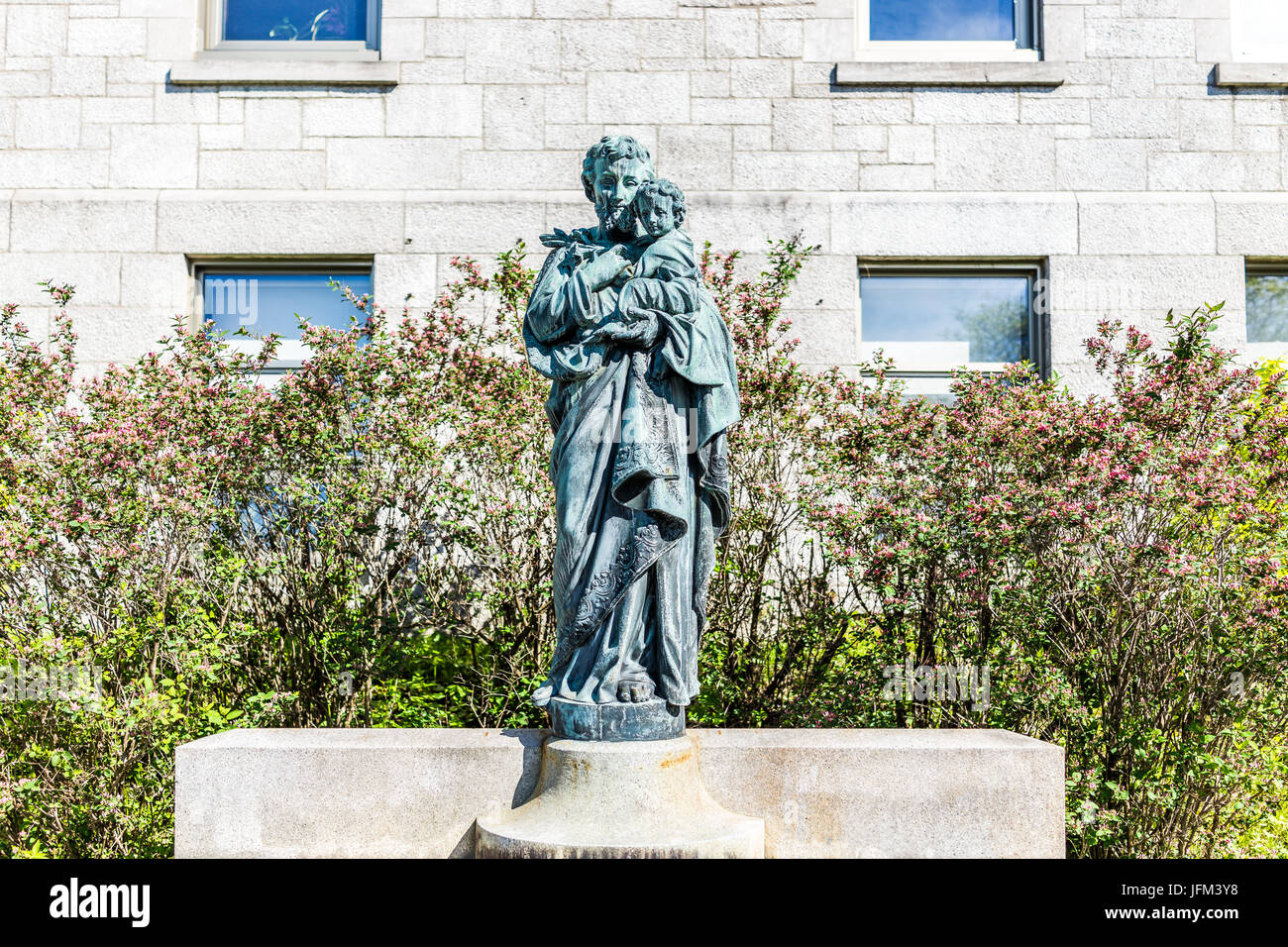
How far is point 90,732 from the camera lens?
206 inches

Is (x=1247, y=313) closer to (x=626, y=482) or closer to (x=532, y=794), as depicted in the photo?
(x=626, y=482)

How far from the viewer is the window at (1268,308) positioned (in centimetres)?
770

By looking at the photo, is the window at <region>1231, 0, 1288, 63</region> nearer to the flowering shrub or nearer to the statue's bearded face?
the flowering shrub

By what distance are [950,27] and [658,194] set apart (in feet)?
15.8

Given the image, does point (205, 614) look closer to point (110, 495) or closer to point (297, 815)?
point (110, 495)

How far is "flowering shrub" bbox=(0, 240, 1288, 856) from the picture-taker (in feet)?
17.3

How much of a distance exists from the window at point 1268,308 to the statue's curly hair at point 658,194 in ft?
17.5

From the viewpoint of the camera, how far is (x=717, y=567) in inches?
243

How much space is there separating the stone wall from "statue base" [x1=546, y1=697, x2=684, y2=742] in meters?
4.08

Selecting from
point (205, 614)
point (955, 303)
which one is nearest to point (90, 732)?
point (205, 614)

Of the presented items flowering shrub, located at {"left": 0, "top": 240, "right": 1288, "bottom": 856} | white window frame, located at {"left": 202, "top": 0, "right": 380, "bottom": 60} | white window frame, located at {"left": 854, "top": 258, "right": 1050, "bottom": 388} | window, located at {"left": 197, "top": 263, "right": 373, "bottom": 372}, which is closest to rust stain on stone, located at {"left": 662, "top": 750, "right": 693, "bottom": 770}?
flowering shrub, located at {"left": 0, "top": 240, "right": 1288, "bottom": 856}

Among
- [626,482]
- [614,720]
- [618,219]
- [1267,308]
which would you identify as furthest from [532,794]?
[1267,308]

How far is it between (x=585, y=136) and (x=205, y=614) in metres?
3.96

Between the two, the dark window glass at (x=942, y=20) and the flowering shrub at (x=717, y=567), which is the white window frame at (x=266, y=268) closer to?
the flowering shrub at (x=717, y=567)
